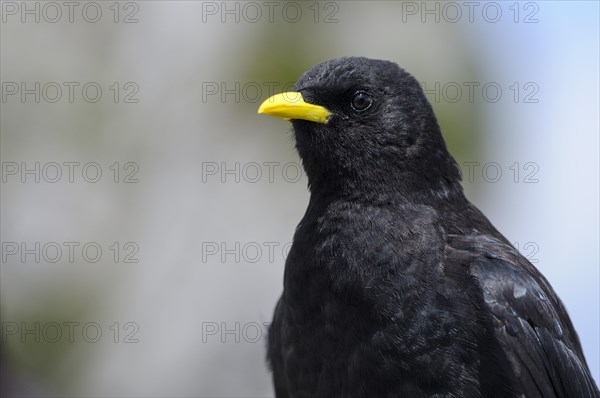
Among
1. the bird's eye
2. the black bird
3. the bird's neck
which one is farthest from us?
the bird's eye

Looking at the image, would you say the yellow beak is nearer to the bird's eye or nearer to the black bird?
the black bird

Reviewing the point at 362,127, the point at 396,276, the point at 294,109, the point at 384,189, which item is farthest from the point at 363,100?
the point at 396,276

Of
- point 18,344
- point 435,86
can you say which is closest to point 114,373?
point 18,344

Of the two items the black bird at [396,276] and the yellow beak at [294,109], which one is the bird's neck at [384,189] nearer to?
the black bird at [396,276]

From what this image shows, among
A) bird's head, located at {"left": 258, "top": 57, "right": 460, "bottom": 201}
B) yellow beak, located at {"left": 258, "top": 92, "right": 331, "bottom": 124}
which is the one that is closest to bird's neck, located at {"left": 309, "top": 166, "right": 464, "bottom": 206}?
bird's head, located at {"left": 258, "top": 57, "right": 460, "bottom": 201}

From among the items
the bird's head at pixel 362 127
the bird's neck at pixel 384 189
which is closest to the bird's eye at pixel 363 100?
the bird's head at pixel 362 127

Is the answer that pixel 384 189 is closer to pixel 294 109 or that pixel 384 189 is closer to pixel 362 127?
pixel 362 127

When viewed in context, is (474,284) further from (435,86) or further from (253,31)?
(253,31)
